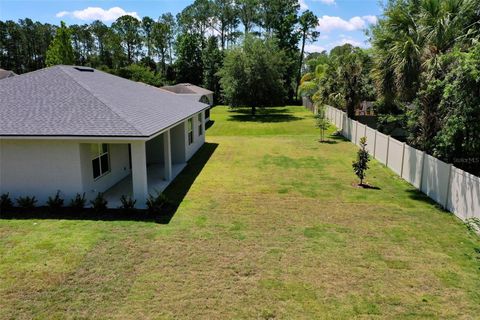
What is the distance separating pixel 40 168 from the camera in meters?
11.1

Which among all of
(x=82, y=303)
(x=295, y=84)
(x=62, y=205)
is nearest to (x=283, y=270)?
(x=82, y=303)

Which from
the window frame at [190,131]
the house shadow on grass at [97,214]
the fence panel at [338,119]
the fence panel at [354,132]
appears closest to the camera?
the house shadow on grass at [97,214]

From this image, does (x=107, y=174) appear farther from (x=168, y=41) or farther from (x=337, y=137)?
(x=168, y=41)

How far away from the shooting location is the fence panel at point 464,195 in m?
9.36

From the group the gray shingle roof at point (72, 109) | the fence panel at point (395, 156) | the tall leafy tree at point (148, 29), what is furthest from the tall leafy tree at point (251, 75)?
the tall leafy tree at point (148, 29)

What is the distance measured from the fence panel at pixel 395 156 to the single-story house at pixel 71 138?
30.6 ft

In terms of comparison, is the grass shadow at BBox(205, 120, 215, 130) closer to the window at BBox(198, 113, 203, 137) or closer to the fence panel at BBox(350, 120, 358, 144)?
the window at BBox(198, 113, 203, 137)

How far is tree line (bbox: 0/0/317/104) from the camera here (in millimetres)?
58469

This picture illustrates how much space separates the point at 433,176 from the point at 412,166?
1860 mm

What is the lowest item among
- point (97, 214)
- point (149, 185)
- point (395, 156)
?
point (97, 214)

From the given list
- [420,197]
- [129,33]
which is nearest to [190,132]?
[420,197]

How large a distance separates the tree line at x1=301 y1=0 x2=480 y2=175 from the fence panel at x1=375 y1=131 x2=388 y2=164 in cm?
179

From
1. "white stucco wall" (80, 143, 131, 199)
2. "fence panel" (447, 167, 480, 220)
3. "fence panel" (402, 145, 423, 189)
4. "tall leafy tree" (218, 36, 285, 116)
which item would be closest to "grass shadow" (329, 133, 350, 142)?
"fence panel" (402, 145, 423, 189)

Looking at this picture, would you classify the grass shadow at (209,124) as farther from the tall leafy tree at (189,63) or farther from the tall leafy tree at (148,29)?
the tall leafy tree at (148,29)
